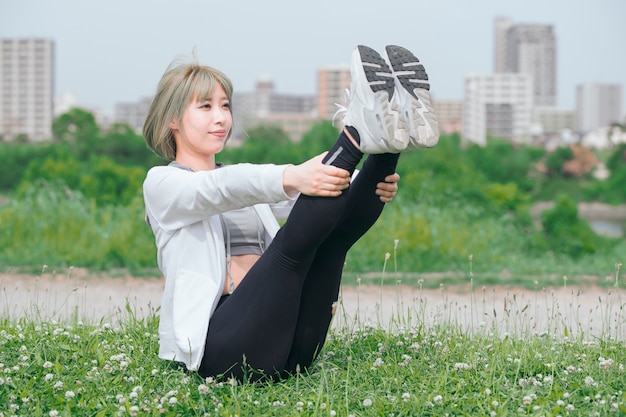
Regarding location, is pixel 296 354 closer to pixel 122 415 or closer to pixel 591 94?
pixel 122 415

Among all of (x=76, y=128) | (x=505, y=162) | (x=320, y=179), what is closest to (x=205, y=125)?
(x=320, y=179)

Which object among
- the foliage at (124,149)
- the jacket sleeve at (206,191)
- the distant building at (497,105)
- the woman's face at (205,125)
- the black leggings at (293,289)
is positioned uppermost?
the distant building at (497,105)

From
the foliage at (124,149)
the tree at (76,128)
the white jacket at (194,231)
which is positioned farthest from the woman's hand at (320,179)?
the tree at (76,128)

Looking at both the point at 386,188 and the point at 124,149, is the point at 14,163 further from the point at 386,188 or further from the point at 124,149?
the point at 386,188

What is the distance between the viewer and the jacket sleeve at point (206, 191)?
3.02m

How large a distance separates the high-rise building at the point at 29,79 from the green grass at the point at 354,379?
122m

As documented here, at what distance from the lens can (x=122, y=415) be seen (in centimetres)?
305

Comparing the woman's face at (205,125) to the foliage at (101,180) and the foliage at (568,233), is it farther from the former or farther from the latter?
the foliage at (101,180)

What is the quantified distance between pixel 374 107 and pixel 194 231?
2.97 feet

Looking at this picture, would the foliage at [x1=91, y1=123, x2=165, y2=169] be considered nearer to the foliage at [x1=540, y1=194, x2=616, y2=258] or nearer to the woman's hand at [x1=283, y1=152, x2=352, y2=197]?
the foliage at [x1=540, y1=194, x2=616, y2=258]

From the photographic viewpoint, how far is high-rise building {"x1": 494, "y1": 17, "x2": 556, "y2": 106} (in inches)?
6540

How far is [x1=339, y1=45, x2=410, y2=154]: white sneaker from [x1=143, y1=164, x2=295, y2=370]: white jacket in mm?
340

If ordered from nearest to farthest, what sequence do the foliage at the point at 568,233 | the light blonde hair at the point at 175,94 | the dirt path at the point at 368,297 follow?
the light blonde hair at the point at 175,94 < the dirt path at the point at 368,297 < the foliage at the point at 568,233

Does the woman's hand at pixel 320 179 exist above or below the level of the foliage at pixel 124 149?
below
